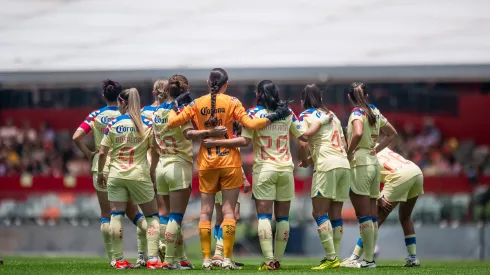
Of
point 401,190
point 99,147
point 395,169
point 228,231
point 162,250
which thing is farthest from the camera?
point 395,169

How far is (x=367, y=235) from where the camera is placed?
13.5m

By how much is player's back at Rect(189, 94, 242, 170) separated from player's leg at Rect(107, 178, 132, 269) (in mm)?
1227

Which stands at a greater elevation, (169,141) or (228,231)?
(169,141)

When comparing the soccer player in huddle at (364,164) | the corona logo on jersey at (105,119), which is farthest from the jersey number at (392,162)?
the corona logo on jersey at (105,119)

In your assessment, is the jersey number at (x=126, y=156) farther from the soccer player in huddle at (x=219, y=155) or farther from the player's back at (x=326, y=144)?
the player's back at (x=326, y=144)

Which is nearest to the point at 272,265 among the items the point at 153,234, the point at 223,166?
the point at 223,166

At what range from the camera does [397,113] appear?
88.0 ft

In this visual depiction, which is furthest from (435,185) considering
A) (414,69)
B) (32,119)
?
(32,119)

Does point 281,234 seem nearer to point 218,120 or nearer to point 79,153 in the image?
point 218,120

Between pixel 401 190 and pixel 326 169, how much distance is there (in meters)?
1.52

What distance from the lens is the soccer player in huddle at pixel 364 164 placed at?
13.5 metres

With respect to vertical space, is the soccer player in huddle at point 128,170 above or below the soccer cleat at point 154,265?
above

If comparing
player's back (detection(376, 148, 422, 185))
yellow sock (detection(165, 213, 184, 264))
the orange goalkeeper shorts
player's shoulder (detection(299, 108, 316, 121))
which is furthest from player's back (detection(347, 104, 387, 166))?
yellow sock (detection(165, 213, 184, 264))

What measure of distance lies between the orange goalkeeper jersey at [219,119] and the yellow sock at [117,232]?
138 cm
